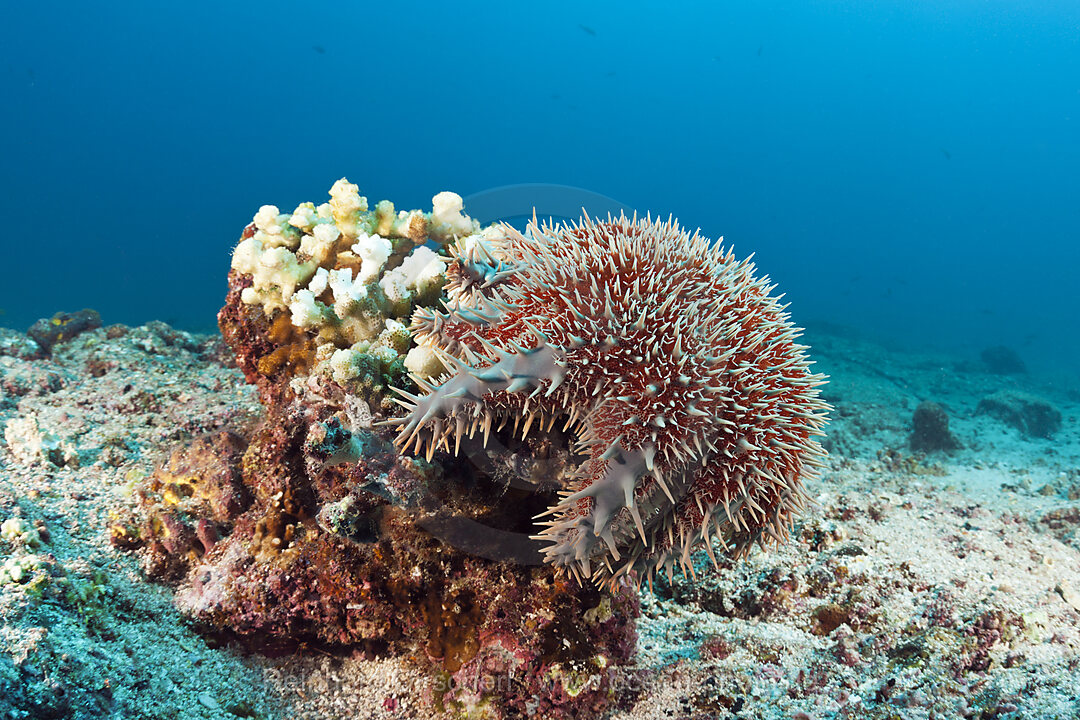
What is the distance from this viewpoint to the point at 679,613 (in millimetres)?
3707

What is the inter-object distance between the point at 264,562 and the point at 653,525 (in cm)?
229

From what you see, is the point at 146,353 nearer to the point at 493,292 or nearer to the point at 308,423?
the point at 308,423

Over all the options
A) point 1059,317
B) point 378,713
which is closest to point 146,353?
point 378,713

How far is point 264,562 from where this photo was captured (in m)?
3.11

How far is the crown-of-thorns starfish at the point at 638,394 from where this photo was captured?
237cm

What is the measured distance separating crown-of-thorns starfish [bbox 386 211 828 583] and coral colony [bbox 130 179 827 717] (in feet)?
0.04

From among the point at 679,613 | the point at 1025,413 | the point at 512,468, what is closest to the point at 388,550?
the point at 512,468

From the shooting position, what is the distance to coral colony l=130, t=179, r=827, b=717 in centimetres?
242

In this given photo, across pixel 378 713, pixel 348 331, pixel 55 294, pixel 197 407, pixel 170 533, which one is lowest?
pixel 378 713

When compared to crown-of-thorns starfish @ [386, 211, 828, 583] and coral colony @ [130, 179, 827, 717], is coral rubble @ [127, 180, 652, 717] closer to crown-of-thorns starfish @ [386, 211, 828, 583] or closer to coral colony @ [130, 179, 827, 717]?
coral colony @ [130, 179, 827, 717]

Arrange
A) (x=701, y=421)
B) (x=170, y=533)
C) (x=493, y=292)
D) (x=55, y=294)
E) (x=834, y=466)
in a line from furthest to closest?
1. (x=55, y=294)
2. (x=834, y=466)
3. (x=170, y=533)
4. (x=493, y=292)
5. (x=701, y=421)

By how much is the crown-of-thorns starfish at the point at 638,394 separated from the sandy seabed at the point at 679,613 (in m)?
1.07

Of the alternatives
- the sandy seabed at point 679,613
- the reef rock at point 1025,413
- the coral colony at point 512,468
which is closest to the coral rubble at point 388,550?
the coral colony at point 512,468

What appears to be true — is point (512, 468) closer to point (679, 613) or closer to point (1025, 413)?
point (679, 613)
